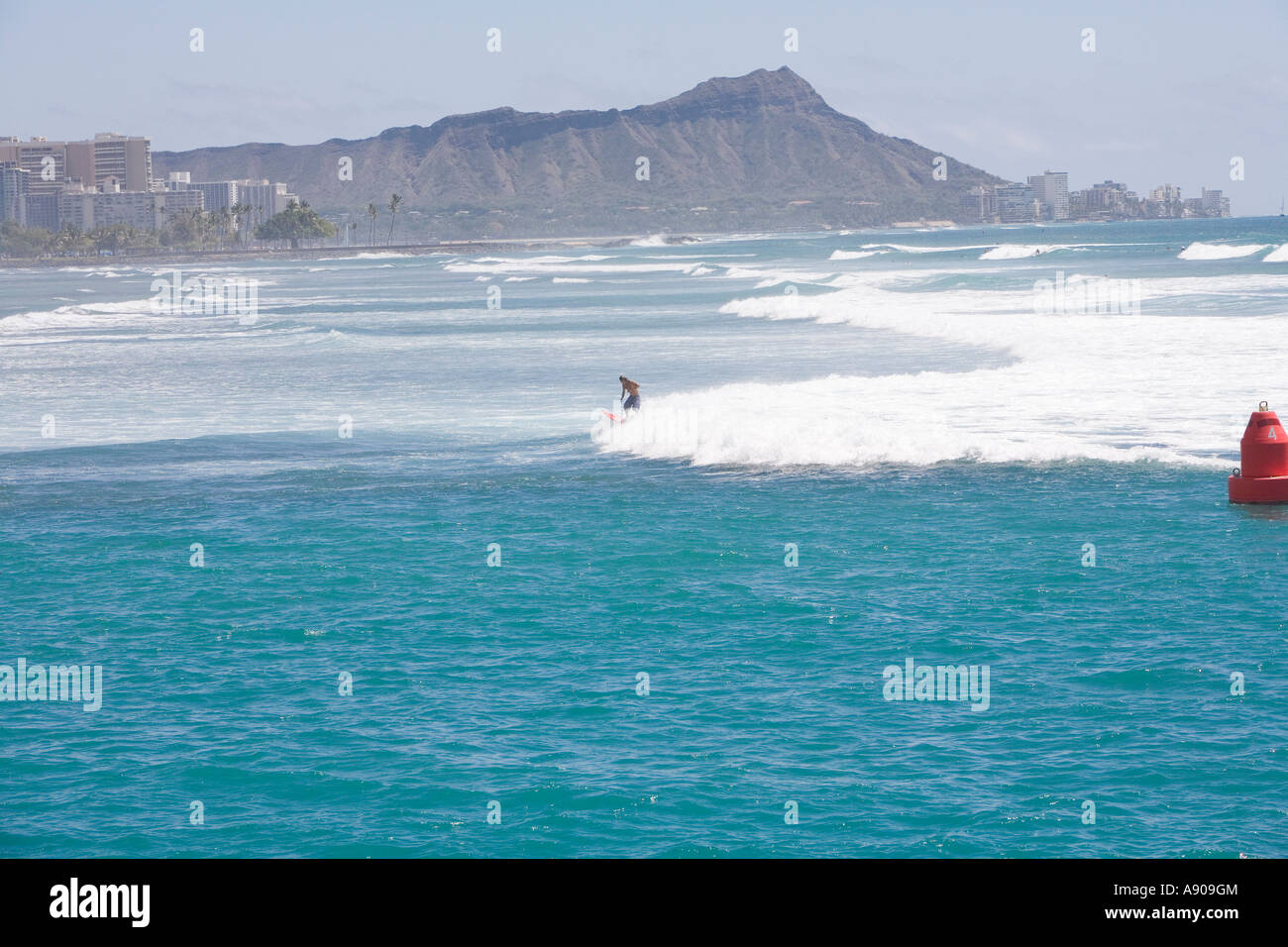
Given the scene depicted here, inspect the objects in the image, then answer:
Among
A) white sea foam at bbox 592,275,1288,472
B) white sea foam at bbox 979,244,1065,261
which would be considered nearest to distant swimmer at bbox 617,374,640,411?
white sea foam at bbox 592,275,1288,472

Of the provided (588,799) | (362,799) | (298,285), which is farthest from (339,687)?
(298,285)

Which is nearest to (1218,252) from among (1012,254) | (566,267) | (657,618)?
(1012,254)

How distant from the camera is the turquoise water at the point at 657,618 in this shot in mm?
9930

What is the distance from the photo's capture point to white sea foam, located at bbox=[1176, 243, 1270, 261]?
10862 cm

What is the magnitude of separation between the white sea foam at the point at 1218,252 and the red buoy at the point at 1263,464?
304 feet

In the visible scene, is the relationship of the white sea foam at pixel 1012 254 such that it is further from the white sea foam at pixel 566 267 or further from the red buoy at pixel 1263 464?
the red buoy at pixel 1263 464

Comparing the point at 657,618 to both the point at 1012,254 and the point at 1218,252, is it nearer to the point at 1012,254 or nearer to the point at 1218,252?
the point at 1218,252

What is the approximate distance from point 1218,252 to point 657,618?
367 feet

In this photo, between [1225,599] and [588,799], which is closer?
[588,799]

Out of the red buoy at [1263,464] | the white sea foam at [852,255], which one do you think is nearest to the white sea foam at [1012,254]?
the white sea foam at [852,255]

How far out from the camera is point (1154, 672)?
12.4 m
